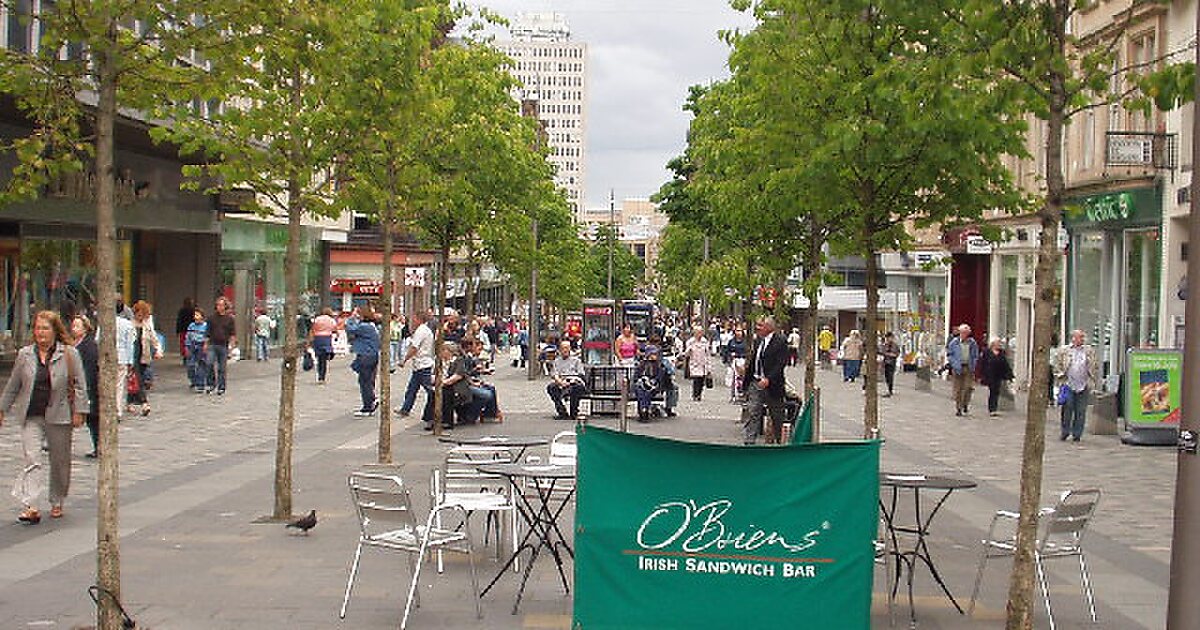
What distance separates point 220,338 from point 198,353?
0.78 metres

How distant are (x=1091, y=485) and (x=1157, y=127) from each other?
1301 cm

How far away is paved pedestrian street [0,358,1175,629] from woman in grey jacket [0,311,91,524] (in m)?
0.52

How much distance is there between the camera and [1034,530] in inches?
330

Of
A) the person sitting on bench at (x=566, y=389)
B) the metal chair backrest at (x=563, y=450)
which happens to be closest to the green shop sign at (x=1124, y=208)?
the person sitting on bench at (x=566, y=389)

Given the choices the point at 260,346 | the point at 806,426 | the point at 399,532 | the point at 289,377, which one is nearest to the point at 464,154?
the point at 806,426

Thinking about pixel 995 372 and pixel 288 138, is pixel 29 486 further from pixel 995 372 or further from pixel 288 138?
pixel 995 372

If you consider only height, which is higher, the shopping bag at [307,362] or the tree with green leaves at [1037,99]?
the tree with green leaves at [1037,99]

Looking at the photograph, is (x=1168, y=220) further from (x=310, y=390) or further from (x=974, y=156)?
(x=310, y=390)

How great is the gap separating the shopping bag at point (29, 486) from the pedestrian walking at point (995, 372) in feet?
72.6

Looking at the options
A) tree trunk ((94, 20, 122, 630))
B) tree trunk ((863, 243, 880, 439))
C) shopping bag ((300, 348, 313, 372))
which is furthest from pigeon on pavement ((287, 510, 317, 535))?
shopping bag ((300, 348, 313, 372))

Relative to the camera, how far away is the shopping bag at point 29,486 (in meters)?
12.3

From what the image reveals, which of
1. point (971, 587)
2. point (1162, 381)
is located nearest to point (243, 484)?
point (971, 587)

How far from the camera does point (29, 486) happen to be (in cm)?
1241

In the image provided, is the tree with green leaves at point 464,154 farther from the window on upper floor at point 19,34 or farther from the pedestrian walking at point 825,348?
the pedestrian walking at point 825,348
